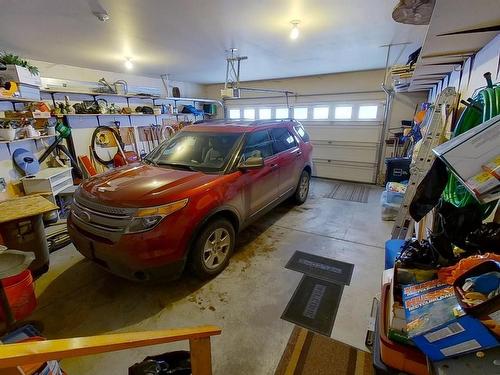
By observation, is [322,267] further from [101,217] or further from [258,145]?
[101,217]

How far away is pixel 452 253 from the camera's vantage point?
122cm

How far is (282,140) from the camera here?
373cm

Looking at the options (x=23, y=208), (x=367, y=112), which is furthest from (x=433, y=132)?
(x=367, y=112)

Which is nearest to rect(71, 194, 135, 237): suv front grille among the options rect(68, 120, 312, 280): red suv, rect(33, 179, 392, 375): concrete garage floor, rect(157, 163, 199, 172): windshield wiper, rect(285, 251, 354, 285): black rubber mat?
rect(68, 120, 312, 280): red suv

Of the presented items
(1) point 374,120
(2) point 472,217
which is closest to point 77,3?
(2) point 472,217

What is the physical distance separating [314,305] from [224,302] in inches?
32.6

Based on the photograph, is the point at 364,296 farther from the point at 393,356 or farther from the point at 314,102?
the point at 314,102

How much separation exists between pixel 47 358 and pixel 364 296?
7.81 ft

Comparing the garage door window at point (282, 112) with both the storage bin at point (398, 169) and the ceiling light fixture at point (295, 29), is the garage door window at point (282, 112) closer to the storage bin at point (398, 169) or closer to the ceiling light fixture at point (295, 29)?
the storage bin at point (398, 169)

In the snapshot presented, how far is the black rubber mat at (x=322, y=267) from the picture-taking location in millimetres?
2518

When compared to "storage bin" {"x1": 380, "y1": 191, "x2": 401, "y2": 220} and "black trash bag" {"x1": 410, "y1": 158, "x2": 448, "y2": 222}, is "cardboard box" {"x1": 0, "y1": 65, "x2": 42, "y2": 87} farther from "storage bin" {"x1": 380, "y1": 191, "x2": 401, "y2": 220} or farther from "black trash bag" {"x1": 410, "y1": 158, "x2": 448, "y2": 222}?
"storage bin" {"x1": 380, "y1": 191, "x2": 401, "y2": 220}

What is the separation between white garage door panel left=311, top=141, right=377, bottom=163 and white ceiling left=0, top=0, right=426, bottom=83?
221cm

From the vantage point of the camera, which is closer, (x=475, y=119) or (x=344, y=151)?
(x=475, y=119)

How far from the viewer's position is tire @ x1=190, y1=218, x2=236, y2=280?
7.39 ft
